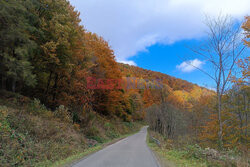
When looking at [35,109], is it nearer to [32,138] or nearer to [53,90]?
[32,138]

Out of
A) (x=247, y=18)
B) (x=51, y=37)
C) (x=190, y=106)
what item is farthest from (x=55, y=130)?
(x=190, y=106)

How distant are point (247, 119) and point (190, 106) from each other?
18.2 metres

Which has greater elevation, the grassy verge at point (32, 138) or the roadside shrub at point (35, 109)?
the roadside shrub at point (35, 109)

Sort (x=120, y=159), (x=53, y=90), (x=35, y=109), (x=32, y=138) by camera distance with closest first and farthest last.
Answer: (x=120, y=159) → (x=32, y=138) → (x=35, y=109) → (x=53, y=90)

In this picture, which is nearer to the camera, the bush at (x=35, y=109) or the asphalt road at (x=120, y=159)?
the asphalt road at (x=120, y=159)

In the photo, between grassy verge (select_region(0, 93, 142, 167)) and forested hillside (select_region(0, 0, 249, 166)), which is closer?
grassy verge (select_region(0, 93, 142, 167))

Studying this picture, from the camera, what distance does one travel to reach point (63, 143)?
38.3 feet

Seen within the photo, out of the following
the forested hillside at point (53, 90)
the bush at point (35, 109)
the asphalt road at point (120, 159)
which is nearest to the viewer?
the asphalt road at point (120, 159)

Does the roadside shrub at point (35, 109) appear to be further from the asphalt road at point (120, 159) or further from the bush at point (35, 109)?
the asphalt road at point (120, 159)

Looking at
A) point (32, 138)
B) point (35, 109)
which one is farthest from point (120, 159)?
point (35, 109)

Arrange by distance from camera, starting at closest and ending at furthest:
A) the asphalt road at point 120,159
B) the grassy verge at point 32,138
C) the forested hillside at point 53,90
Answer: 1. the asphalt road at point 120,159
2. the grassy verge at point 32,138
3. the forested hillside at point 53,90

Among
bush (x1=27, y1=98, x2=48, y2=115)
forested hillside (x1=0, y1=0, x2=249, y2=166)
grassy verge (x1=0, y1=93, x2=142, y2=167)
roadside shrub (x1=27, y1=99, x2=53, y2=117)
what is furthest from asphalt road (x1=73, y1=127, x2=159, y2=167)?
bush (x1=27, y1=98, x2=48, y2=115)

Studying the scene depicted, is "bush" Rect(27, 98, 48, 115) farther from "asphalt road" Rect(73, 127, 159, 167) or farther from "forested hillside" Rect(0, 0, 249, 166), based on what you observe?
"asphalt road" Rect(73, 127, 159, 167)

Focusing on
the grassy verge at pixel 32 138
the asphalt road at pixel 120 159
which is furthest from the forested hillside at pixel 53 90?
the asphalt road at pixel 120 159
